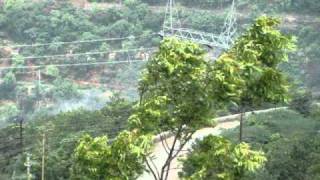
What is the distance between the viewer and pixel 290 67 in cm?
2378

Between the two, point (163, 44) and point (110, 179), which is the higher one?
point (163, 44)

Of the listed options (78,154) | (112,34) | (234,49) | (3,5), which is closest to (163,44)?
(234,49)

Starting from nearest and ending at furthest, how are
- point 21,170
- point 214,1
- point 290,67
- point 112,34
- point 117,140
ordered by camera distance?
point 117,140
point 21,170
point 290,67
point 112,34
point 214,1

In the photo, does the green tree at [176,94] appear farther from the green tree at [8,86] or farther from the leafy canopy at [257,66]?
the green tree at [8,86]

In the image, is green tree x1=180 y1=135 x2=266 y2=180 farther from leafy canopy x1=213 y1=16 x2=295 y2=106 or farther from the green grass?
the green grass

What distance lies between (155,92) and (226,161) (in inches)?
22.8

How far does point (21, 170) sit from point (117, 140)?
22.2ft

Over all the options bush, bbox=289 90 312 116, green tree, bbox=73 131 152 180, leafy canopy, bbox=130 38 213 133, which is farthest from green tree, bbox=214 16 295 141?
bush, bbox=289 90 312 116

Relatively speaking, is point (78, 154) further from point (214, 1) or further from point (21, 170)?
point (214, 1)

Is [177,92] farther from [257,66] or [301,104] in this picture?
[301,104]

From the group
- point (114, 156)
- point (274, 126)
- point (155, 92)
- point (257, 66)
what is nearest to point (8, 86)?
point (274, 126)

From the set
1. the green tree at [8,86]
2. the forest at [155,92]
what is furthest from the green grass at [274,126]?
the green tree at [8,86]

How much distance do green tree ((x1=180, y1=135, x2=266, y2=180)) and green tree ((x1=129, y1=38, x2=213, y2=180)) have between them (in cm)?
19

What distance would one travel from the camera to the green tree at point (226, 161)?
3.72 meters
